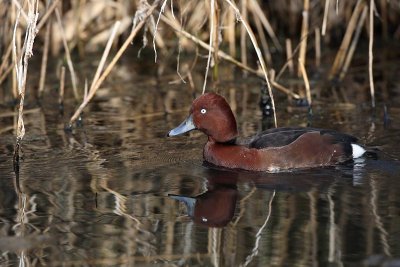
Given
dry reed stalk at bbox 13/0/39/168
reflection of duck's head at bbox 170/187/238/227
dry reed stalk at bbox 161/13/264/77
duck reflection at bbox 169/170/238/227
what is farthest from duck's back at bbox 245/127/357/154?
dry reed stalk at bbox 13/0/39/168

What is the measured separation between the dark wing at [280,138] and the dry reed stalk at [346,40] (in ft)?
6.71

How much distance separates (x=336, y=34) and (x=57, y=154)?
586 cm

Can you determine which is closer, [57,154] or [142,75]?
[57,154]

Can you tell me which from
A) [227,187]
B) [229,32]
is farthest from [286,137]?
[229,32]

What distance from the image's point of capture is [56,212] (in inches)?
230

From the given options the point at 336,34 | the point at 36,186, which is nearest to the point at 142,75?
the point at 336,34

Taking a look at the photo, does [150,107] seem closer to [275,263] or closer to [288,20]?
[288,20]

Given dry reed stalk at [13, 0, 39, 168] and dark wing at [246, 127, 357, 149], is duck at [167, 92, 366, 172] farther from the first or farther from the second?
dry reed stalk at [13, 0, 39, 168]

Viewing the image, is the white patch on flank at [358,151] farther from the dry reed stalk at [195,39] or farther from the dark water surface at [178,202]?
the dry reed stalk at [195,39]

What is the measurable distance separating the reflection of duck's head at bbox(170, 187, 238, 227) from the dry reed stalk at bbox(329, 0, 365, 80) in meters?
3.16

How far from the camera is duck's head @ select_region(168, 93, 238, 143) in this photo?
722 centimetres

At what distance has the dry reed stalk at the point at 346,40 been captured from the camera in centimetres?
913

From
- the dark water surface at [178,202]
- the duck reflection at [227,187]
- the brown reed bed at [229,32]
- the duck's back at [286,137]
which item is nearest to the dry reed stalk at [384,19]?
the brown reed bed at [229,32]

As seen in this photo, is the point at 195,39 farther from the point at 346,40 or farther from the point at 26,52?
the point at 26,52
